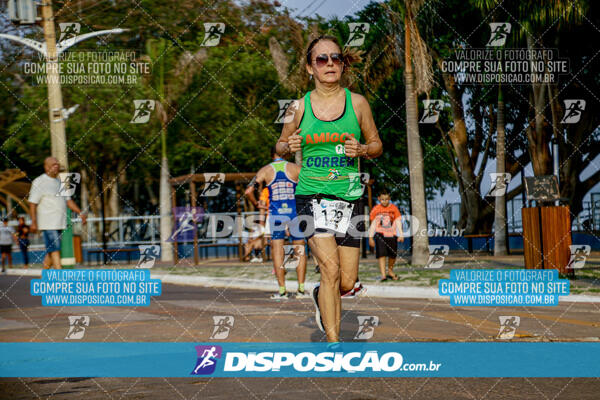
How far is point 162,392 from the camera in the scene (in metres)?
5.09

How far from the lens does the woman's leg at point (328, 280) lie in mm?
5504

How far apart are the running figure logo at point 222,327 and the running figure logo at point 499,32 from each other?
491 inches

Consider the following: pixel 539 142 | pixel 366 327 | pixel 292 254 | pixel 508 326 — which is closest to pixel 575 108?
pixel 539 142

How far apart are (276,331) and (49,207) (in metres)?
4.99

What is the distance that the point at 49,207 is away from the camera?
11430mm

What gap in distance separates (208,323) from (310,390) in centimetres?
395

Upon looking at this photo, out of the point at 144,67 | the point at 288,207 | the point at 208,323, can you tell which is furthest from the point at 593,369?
the point at 144,67

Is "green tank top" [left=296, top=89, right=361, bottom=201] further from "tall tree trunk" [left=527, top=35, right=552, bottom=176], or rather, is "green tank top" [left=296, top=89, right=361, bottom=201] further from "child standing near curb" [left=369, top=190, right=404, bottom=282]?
"tall tree trunk" [left=527, top=35, right=552, bottom=176]

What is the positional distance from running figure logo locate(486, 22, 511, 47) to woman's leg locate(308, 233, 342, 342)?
573 inches

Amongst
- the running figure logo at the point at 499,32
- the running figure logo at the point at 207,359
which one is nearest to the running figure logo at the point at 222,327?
the running figure logo at the point at 207,359

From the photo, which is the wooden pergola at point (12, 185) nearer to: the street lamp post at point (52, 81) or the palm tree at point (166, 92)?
the palm tree at point (166, 92)

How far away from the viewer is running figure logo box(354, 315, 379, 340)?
7.40 meters

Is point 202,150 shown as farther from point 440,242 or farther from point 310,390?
point 310,390

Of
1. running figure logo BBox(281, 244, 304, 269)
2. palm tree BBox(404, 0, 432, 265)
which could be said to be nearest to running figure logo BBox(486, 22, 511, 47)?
palm tree BBox(404, 0, 432, 265)
